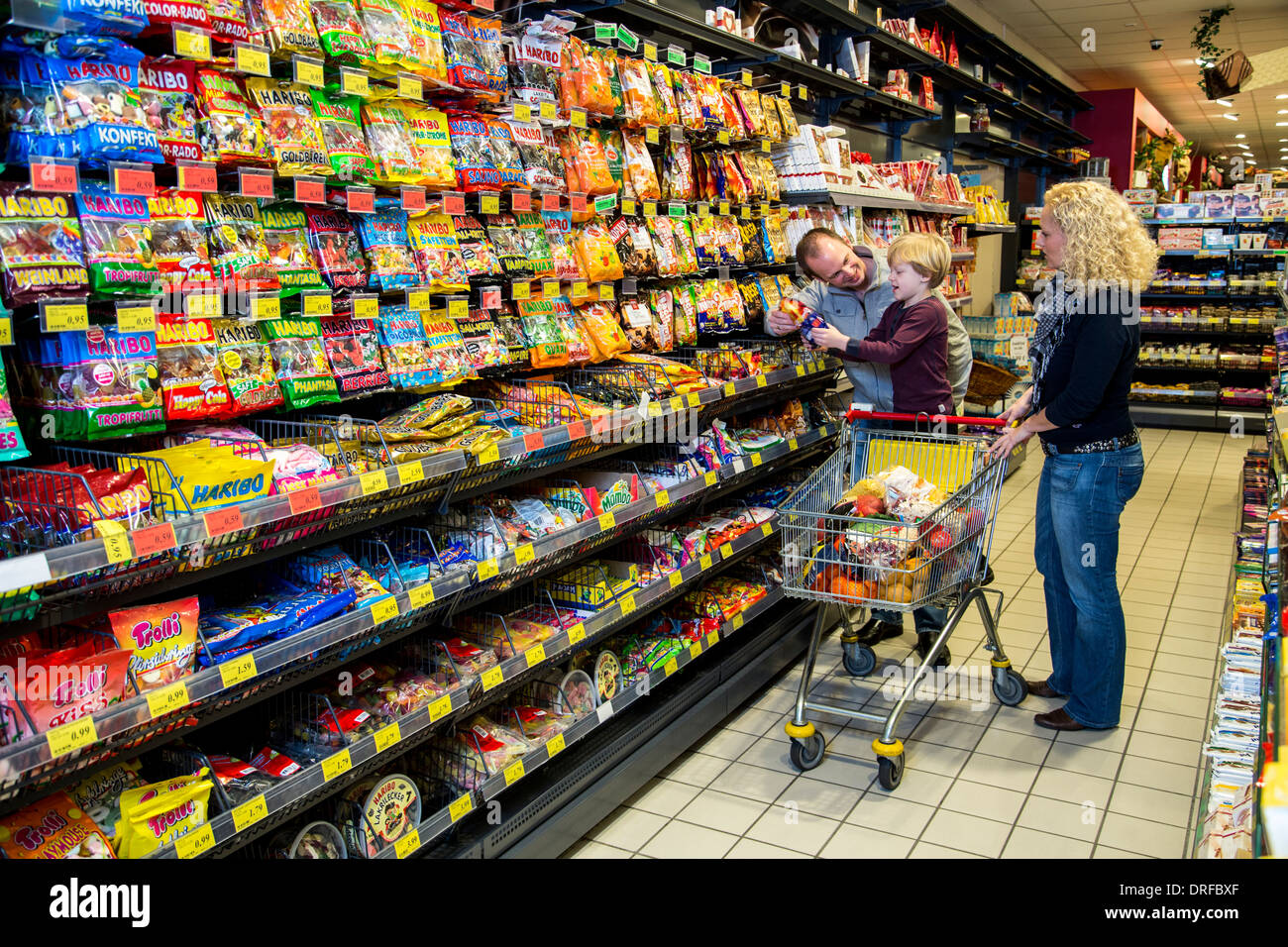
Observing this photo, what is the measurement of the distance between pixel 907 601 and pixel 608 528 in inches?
38.5

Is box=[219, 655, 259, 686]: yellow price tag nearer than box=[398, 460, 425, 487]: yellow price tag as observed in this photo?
Yes

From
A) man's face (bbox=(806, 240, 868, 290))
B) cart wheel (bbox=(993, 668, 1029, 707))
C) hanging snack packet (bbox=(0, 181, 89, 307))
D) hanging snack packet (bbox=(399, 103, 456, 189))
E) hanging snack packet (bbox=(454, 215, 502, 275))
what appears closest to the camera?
hanging snack packet (bbox=(0, 181, 89, 307))

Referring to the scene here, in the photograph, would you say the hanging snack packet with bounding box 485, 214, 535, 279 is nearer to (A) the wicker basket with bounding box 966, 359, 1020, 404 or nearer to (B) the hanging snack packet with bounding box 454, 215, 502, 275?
(B) the hanging snack packet with bounding box 454, 215, 502, 275

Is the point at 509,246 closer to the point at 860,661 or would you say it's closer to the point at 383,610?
the point at 383,610

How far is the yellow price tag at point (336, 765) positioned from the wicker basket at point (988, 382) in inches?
171

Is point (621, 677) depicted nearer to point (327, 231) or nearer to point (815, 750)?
point (815, 750)

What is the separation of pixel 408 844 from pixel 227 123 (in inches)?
67.0

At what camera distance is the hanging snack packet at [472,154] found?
2.85 m

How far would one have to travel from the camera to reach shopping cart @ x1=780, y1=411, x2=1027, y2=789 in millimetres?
3211

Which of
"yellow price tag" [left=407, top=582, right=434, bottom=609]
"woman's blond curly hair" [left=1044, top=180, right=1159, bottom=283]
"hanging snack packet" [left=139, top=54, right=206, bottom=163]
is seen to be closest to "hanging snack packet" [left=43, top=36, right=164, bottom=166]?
"hanging snack packet" [left=139, top=54, right=206, bottom=163]

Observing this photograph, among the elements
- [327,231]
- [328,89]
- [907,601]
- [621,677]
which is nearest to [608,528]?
[621,677]

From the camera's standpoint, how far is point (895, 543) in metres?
3.19

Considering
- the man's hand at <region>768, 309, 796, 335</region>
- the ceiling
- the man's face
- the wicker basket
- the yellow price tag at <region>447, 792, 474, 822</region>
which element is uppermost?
the ceiling

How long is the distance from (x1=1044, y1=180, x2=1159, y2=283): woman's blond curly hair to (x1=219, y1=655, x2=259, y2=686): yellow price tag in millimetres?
2838
